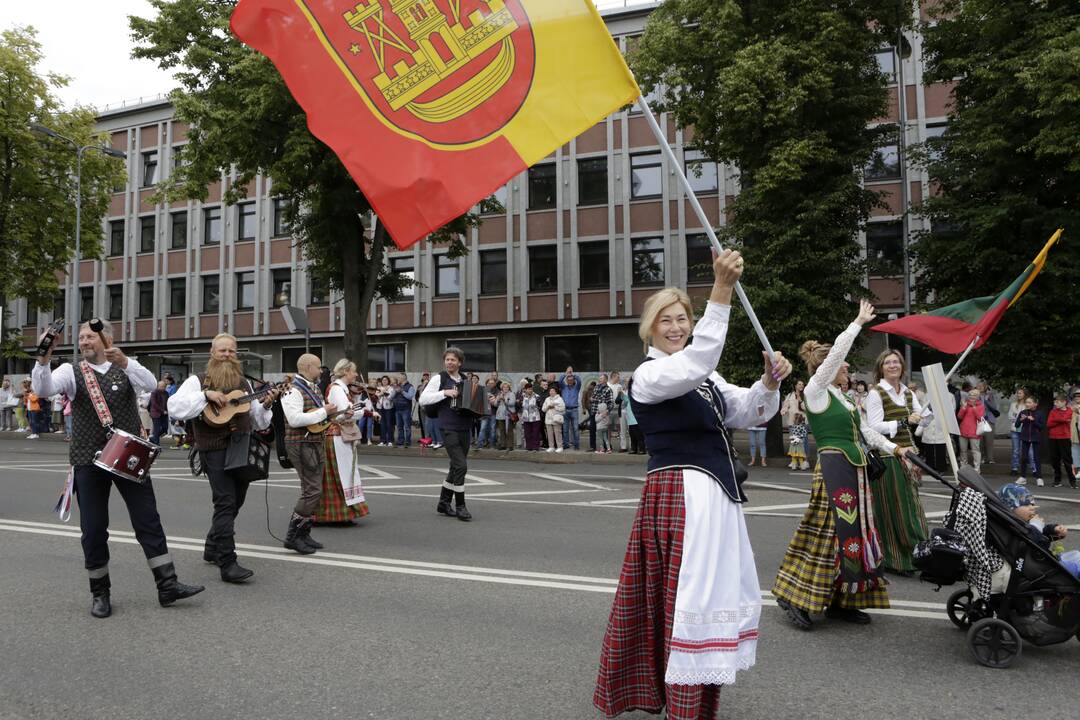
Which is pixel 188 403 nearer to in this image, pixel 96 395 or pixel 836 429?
pixel 96 395

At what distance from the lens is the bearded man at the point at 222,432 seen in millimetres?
6594

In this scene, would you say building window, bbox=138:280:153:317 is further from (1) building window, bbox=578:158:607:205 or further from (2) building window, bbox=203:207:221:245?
(1) building window, bbox=578:158:607:205

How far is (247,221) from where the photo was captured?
40.6 m

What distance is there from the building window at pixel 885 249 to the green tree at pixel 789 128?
76 cm

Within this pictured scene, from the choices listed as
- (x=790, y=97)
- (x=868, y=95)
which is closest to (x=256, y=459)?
(x=790, y=97)

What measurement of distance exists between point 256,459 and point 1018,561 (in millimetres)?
5552

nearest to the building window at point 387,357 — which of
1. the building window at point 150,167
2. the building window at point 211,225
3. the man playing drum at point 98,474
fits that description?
the building window at point 211,225

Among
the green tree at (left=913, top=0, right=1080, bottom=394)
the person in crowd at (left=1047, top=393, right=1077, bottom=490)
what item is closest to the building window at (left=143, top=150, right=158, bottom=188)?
the green tree at (left=913, top=0, right=1080, bottom=394)

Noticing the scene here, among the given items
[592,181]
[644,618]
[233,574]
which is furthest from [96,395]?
[592,181]

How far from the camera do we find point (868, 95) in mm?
19516

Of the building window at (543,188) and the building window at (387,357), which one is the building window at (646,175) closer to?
the building window at (543,188)

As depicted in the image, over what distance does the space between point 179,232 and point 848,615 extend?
143ft

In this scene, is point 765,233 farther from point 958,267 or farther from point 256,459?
point 256,459

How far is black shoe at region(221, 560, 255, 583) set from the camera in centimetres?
655
